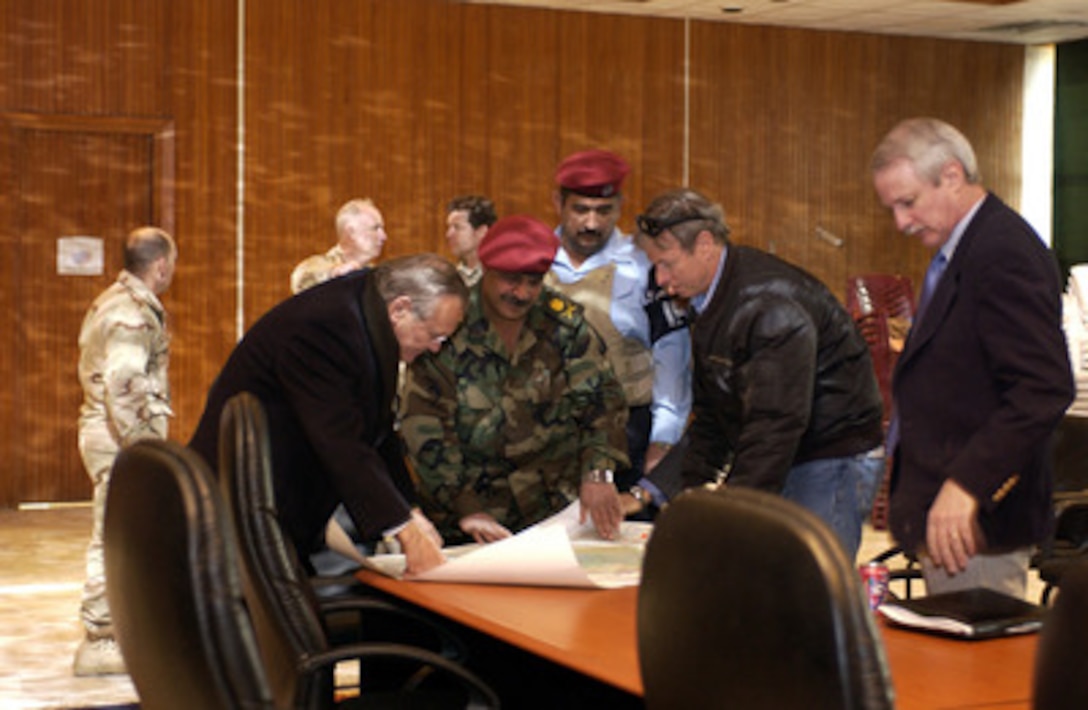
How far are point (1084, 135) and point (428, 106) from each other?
5086 mm

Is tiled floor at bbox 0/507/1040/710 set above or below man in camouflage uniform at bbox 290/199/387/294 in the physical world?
below

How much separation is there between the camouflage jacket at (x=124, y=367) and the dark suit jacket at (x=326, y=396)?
6.09 ft

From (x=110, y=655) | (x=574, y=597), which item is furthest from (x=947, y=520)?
(x=110, y=655)

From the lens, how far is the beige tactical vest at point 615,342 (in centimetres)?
487

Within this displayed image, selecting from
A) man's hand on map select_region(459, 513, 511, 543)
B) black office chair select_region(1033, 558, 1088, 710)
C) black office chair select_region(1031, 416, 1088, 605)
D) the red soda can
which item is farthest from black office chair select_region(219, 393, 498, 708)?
black office chair select_region(1031, 416, 1088, 605)

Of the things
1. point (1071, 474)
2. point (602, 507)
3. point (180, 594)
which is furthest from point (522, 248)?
point (180, 594)

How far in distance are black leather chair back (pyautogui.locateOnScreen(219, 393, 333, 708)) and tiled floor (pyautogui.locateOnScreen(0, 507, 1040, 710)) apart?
1.26 meters

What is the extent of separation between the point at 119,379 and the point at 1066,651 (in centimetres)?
448

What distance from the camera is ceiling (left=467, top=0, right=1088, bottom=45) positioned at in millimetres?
11297

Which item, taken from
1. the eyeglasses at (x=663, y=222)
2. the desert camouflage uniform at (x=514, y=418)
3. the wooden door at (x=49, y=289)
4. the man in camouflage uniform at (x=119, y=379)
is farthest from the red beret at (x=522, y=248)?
the wooden door at (x=49, y=289)

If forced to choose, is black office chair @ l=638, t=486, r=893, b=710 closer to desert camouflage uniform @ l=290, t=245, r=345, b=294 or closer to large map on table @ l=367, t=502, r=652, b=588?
large map on table @ l=367, t=502, r=652, b=588

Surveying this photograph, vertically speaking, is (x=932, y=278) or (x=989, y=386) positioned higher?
(x=932, y=278)

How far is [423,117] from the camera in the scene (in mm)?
11109

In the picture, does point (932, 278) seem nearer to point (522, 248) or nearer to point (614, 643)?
point (614, 643)
